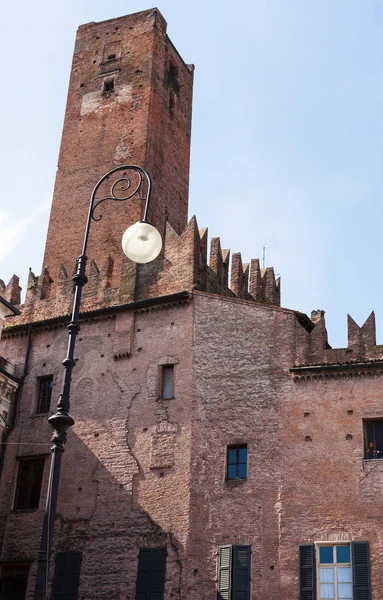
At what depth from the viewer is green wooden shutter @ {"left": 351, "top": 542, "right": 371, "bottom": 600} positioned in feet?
58.3

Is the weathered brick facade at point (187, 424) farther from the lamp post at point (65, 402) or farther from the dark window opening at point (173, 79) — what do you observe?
the lamp post at point (65, 402)

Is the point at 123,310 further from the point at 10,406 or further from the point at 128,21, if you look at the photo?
the point at 128,21

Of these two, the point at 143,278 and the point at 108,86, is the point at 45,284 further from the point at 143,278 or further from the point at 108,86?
the point at 108,86

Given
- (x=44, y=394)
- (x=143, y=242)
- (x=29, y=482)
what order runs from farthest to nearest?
(x=44, y=394) → (x=29, y=482) → (x=143, y=242)

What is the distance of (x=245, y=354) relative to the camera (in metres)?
21.3

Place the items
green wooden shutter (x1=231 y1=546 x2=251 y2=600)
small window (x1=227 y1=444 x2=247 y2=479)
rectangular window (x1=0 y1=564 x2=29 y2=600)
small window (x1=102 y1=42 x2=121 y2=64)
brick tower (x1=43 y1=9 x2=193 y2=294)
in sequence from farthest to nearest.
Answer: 1. small window (x1=102 y1=42 x2=121 y2=64)
2. brick tower (x1=43 y1=9 x2=193 y2=294)
3. rectangular window (x1=0 y1=564 x2=29 y2=600)
4. small window (x1=227 y1=444 x2=247 y2=479)
5. green wooden shutter (x1=231 y1=546 x2=251 y2=600)

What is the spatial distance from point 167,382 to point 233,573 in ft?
17.0

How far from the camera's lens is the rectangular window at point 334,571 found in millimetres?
17922

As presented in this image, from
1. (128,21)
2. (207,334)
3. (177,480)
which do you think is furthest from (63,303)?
(128,21)

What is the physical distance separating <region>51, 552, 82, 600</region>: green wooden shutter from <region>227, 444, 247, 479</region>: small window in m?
4.21

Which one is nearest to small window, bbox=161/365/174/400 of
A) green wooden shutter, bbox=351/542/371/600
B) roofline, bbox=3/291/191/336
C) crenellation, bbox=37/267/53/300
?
roofline, bbox=3/291/191/336

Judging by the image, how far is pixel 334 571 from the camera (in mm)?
18297

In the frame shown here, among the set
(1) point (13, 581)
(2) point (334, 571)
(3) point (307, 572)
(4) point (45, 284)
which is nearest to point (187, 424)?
(3) point (307, 572)

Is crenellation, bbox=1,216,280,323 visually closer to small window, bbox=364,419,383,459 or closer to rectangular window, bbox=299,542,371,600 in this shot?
small window, bbox=364,419,383,459
